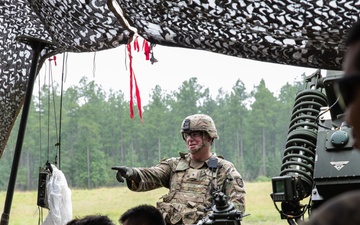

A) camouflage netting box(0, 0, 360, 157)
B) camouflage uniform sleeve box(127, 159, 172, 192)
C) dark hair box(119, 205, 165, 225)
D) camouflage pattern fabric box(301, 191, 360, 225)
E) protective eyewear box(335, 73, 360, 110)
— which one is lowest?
dark hair box(119, 205, 165, 225)

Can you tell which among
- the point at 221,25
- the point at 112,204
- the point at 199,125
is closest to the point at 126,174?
the point at 199,125

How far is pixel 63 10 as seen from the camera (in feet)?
13.3

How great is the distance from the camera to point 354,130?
47.4 inches

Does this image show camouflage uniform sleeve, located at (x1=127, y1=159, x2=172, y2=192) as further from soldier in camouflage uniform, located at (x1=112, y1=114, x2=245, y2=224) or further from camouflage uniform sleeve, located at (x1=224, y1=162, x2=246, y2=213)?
camouflage uniform sleeve, located at (x1=224, y1=162, x2=246, y2=213)

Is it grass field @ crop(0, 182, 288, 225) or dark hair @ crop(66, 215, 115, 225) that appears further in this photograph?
grass field @ crop(0, 182, 288, 225)

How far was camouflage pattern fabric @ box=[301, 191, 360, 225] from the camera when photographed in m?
0.99

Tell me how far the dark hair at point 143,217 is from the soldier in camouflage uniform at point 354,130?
223cm

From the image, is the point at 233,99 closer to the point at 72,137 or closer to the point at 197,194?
the point at 72,137

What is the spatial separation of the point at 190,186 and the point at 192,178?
0.07 metres

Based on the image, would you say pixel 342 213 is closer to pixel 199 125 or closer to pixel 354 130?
pixel 354 130

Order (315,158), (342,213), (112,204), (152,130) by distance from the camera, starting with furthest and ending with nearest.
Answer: (152,130) < (112,204) < (315,158) < (342,213)

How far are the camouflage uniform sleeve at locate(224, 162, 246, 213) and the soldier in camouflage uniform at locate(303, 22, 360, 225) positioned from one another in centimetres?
383

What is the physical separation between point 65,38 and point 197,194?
1525 millimetres

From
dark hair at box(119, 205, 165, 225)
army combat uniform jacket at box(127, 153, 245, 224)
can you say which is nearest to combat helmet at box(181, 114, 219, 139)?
army combat uniform jacket at box(127, 153, 245, 224)
